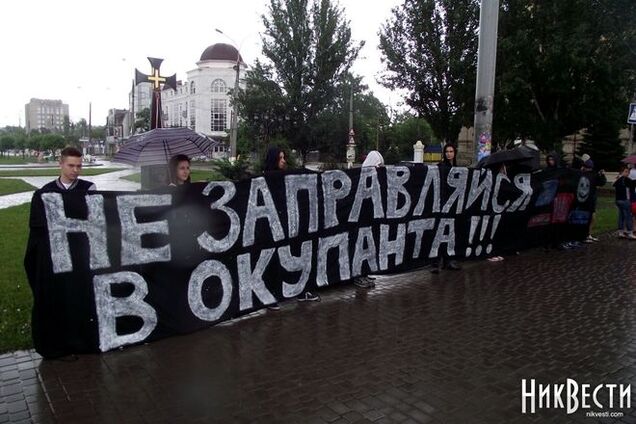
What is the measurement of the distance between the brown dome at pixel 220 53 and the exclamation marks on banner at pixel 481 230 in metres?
85.7

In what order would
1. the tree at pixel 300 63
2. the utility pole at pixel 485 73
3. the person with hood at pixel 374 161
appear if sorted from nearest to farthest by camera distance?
the person with hood at pixel 374 161
the utility pole at pixel 485 73
the tree at pixel 300 63

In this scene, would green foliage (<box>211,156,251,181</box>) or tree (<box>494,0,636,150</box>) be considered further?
green foliage (<box>211,156,251,181</box>)

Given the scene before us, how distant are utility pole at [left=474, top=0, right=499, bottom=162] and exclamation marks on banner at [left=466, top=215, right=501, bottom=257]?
1761 millimetres

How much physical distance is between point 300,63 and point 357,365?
21.9 metres

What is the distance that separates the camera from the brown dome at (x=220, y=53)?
89062mm

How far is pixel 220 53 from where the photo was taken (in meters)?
89.1

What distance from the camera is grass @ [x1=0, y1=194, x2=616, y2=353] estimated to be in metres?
5.17

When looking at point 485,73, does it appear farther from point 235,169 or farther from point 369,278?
point 235,169

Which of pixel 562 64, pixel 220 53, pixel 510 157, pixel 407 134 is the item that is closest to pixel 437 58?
pixel 562 64

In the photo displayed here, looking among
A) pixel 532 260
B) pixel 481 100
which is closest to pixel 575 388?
pixel 532 260

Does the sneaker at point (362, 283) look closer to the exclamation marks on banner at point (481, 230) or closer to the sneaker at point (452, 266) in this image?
the sneaker at point (452, 266)

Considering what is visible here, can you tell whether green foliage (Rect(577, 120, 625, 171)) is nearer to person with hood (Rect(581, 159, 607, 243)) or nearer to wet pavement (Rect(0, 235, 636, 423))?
person with hood (Rect(581, 159, 607, 243))

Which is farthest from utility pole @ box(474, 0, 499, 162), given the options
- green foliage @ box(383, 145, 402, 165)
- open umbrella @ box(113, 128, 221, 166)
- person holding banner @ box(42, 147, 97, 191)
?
green foliage @ box(383, 145, 402, 165)

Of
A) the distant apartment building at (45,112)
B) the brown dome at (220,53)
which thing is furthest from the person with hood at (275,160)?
the distant apartment building at (45,112)
